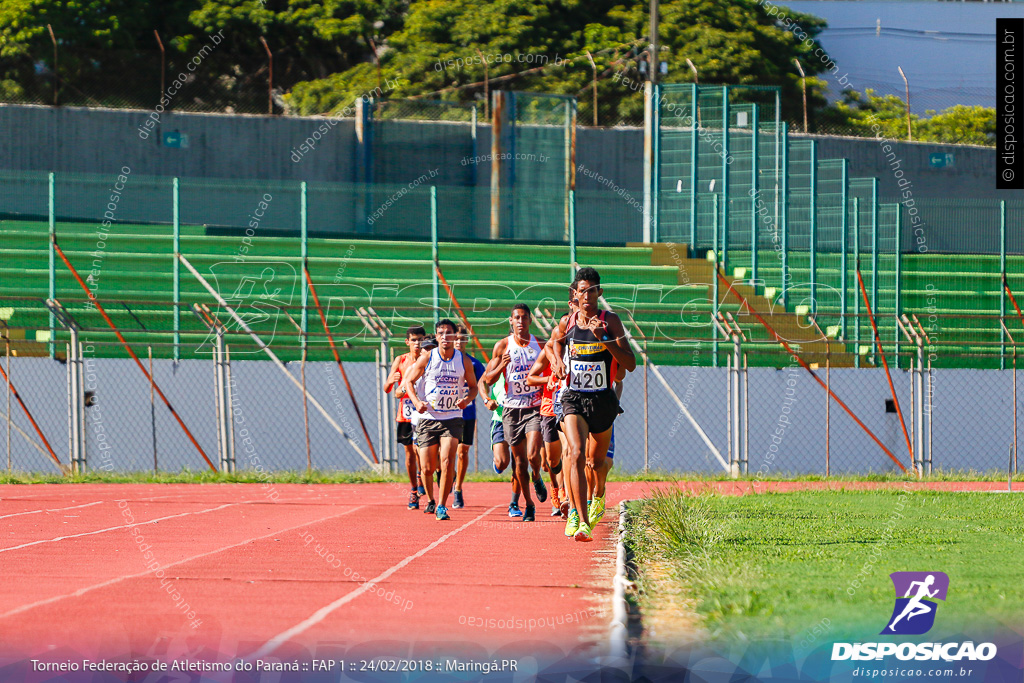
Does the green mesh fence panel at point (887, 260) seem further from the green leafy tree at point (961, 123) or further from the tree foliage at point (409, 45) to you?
the green leafy tree at point (961, 123)

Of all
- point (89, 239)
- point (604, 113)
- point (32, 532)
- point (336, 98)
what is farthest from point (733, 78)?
point (32, 532)

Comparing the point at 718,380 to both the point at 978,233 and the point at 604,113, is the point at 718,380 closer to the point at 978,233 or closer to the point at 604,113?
the point at 978,233

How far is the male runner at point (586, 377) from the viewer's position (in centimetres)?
935

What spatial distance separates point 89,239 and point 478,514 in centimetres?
1404

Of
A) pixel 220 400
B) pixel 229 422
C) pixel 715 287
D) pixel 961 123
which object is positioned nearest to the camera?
pixel 220 400

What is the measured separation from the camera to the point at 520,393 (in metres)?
11.9

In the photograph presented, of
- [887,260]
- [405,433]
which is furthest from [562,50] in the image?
[405,433]

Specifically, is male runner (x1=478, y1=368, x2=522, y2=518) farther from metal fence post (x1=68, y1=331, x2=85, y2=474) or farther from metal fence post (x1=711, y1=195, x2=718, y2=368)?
metal fence post (x1=68, y1=331, x2=85, y2=474)

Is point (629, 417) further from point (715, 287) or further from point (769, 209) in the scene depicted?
point (769, 209)

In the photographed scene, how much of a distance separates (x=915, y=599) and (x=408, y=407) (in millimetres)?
7810

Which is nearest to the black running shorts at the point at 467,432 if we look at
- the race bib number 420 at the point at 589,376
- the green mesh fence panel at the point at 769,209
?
the race bib number 420 at the point at 589,376

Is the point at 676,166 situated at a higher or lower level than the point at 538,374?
higher

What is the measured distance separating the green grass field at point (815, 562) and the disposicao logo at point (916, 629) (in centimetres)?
7

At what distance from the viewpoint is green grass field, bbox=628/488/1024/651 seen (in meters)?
6.10
